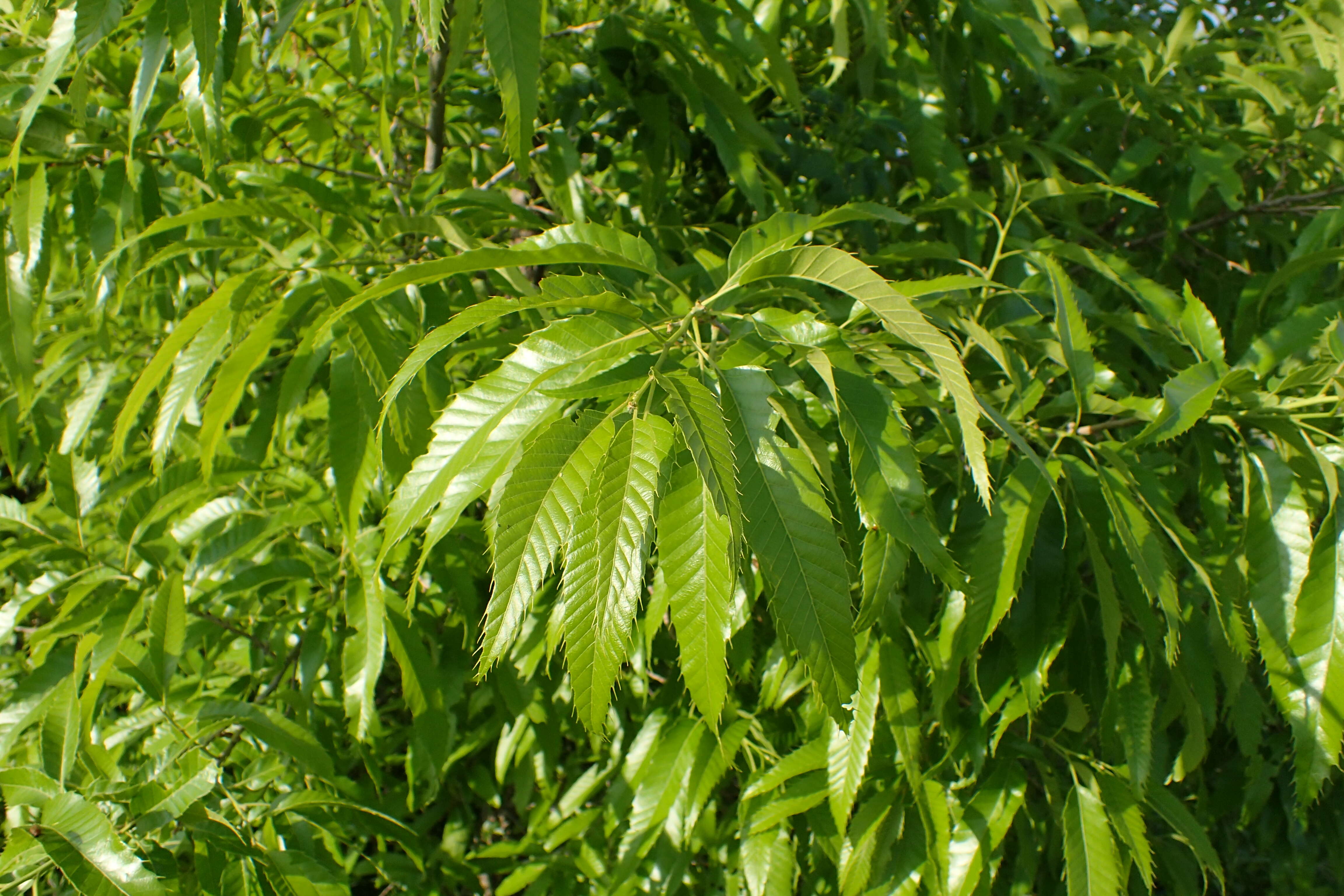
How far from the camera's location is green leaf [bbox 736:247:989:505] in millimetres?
572

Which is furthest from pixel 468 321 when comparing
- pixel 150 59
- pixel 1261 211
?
pixel 1261 211

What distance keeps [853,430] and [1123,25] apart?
5.61ft

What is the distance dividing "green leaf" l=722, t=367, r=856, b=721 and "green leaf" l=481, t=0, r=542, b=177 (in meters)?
0.37

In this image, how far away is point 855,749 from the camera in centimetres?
99

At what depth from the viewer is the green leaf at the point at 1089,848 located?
3.11 feet

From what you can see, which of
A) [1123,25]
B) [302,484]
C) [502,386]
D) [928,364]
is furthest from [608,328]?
[1123,25]

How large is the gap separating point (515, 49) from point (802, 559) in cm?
48

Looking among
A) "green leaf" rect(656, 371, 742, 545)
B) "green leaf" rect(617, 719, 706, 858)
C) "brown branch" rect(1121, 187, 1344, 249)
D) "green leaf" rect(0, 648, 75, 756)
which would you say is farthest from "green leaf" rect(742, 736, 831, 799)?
"brown branch" rect(1121, 187, 1344, 249)

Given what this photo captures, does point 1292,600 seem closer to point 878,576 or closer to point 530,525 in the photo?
point 878,576

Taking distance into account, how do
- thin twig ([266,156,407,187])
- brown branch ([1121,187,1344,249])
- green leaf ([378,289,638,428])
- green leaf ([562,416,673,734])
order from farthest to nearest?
brown branch ([1121,187,1344,249]), thin twig ([266,156,407,187]), green leaf ([378,289,638,428]), green leaf ([562,416,673,734])

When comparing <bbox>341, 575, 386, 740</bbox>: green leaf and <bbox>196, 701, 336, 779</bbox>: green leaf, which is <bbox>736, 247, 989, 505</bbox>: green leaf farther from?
<bbox>196, 701, 336, 779</bbox>: green leaf

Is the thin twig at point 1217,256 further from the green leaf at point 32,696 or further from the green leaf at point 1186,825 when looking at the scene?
the green leaf at point 32,696

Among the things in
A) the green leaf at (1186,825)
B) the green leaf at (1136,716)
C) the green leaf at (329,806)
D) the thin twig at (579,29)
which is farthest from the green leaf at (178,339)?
the green leaf at (1186,825)

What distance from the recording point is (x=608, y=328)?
Result: 67cm
